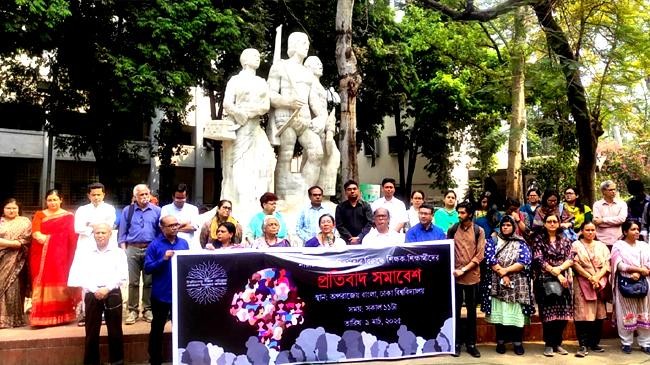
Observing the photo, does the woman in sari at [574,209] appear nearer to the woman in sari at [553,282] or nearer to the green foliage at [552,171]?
the woman in sari at [553,282]

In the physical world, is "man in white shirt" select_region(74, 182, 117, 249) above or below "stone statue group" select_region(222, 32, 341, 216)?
below

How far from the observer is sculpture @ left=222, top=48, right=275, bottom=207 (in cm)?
797

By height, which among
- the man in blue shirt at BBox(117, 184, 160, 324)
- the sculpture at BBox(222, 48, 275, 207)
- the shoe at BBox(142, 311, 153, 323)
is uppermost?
the sculpture at BBox(222, 48, 275, 207)

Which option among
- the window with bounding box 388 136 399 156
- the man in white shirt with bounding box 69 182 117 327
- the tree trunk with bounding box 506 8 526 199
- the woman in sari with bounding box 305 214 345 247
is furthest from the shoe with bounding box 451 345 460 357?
the window with bounding box 388 136 399 156

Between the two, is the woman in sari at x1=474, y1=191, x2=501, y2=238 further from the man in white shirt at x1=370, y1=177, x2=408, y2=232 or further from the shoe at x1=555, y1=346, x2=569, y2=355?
the shoe at x1=555, y1=346, x2=569, y2=355

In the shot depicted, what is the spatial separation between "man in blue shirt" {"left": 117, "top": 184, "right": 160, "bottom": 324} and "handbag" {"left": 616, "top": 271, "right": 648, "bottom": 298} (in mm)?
4949

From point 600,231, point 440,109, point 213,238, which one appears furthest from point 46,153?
point 600,231

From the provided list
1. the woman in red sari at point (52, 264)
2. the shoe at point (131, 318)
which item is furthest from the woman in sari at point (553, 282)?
the woman in red sari at point (52, 264)

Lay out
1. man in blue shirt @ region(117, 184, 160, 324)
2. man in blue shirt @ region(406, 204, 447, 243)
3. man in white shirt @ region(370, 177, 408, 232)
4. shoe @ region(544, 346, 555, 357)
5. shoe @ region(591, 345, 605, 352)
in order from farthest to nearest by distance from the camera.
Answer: man in white shirt @ region(370, 177, 408, 232)
man in blue shirt @ region(117, 184, 160, 324)
shoe @ region(591, 345, 605, 352)
man in blue shirt @ region(406, 204, 447, 243)
shoe @ region(544, 346, 555, 357)

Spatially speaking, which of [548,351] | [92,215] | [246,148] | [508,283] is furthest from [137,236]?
[548,351]

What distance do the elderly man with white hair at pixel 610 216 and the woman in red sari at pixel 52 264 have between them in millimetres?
6019

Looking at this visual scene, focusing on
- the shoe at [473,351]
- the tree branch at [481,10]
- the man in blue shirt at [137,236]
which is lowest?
the shoe at [473,351]

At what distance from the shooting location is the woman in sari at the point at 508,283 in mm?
5438

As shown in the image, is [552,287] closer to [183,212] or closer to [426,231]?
[426,231]
